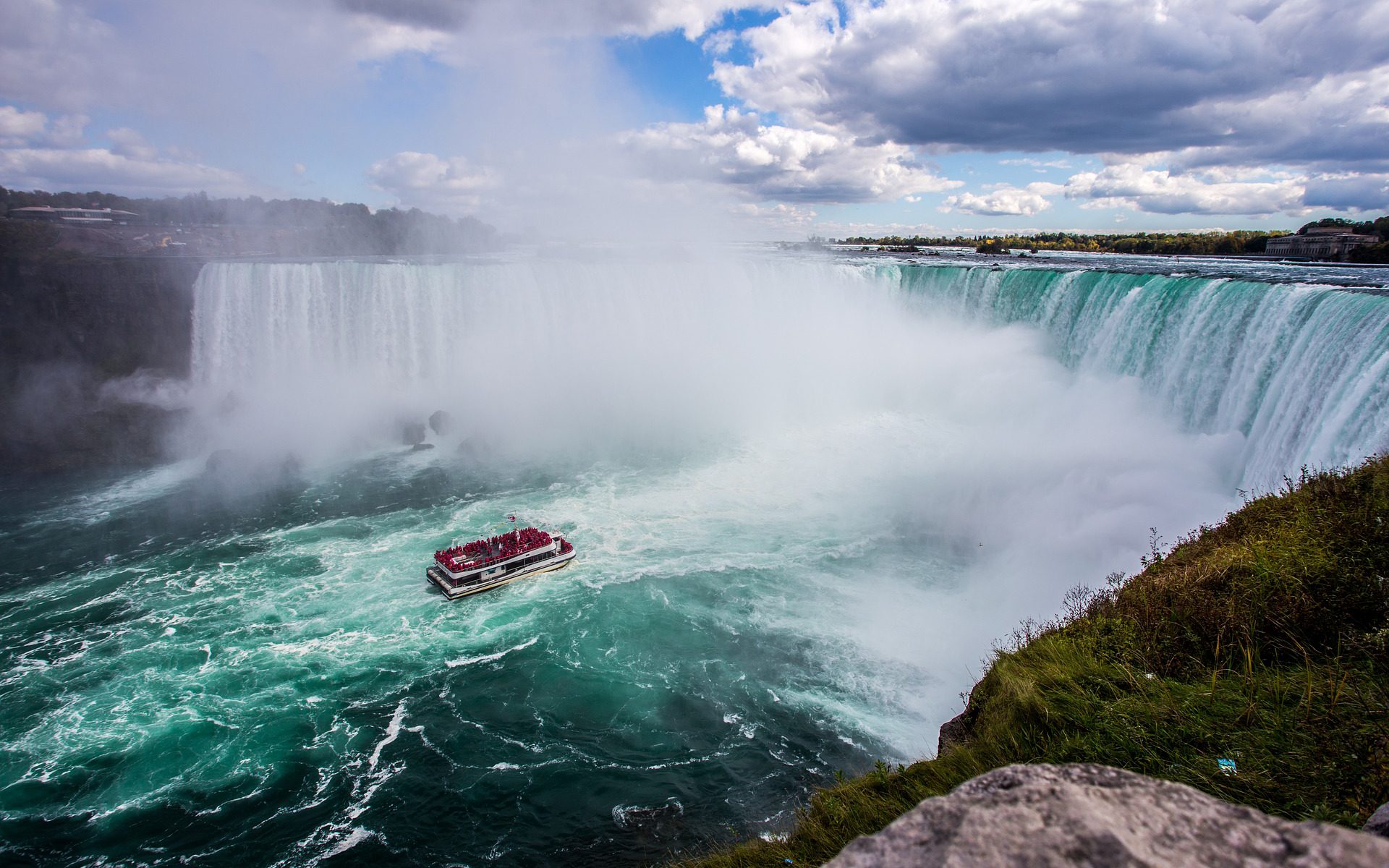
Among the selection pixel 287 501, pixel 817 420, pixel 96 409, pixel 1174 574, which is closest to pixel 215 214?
pixel 96 409

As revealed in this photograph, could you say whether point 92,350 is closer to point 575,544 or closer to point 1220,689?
point 575,544

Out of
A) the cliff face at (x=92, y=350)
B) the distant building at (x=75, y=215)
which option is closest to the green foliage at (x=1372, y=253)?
the cliff face at (x=92, y=350)

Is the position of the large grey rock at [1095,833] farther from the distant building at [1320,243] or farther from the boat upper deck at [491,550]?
the distant building at [1320,243]

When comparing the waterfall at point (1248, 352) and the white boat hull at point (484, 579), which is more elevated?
the waterfall at point (1248, 352)

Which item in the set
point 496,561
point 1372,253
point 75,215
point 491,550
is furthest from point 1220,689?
point 75,215

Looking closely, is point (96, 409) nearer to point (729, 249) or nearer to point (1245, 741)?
point (729, 249)
